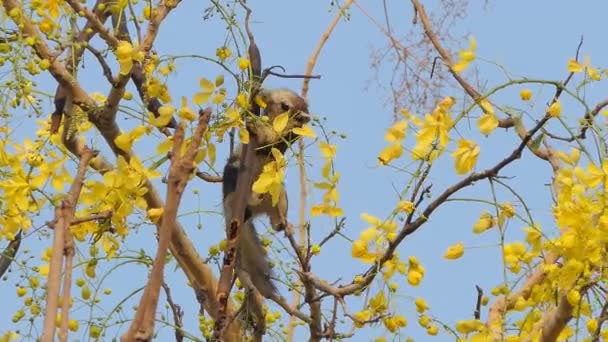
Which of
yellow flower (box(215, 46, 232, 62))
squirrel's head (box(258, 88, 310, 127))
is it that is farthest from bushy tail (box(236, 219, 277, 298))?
yellow flower (box(215, 46, 232, 62))

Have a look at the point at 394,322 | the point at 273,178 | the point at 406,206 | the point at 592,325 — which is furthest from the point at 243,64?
the point at 592,325

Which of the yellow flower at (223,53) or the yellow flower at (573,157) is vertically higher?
the yellow flower at (223,53)

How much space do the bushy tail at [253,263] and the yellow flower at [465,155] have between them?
76 cm

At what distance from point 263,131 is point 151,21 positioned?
552mm

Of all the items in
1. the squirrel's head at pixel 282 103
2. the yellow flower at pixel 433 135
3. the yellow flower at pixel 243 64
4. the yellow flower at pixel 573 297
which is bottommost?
the yellow flower at pixel 573 297

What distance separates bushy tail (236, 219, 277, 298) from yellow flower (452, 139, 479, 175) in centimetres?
76

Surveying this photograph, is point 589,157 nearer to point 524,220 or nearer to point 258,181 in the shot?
point 524,220

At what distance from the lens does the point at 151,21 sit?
216 centimetres

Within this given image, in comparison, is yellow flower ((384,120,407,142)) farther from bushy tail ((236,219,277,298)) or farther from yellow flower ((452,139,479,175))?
bushy tail ((236,219,277,298))

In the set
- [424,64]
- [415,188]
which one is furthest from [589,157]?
[424,64]

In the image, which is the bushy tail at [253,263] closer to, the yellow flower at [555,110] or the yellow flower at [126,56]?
the yellow flower at [126,56]

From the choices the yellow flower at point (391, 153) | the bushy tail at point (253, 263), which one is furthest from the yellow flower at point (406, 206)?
the bushy tail at point (253, 263)

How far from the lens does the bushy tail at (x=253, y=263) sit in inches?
93.0

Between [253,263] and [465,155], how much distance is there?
38.2 inches
